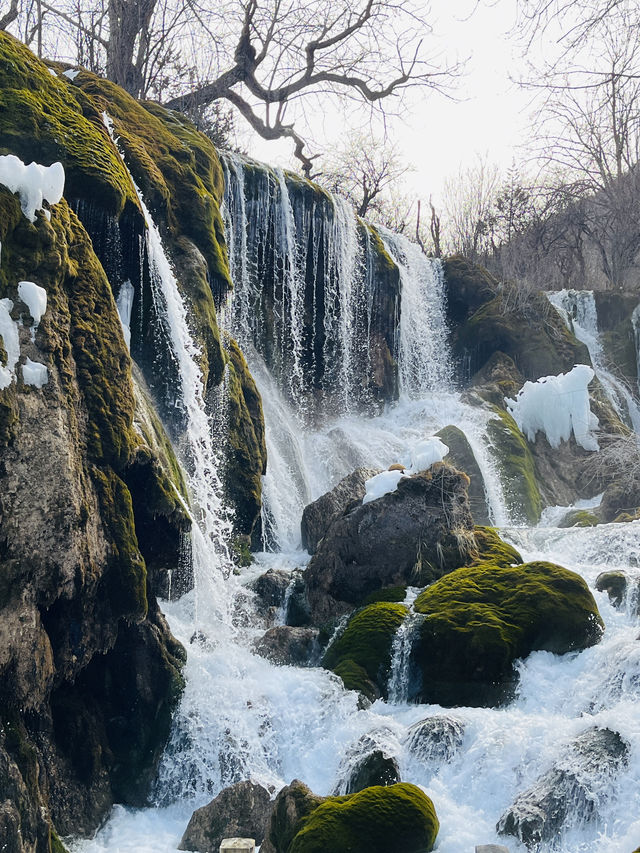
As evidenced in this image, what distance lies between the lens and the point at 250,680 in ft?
27.1

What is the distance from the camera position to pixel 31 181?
6.71 metres

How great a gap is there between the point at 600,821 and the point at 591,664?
2.26 meters

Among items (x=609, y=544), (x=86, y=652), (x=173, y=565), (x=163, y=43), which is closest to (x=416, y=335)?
(x=163, y=43)

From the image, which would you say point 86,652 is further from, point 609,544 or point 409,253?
point 409,253

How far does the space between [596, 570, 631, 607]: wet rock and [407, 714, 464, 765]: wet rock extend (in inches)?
112

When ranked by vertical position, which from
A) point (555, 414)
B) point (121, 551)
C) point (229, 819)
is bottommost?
point (229, 819)

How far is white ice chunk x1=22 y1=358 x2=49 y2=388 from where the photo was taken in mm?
6227

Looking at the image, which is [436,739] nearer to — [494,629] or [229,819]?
[494,629]

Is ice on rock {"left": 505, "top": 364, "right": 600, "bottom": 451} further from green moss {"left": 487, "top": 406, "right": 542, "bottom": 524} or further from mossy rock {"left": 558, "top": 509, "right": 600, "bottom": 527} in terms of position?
mossy rock {"left": 558, "top": 509, "right": 600, "bottom": 527}

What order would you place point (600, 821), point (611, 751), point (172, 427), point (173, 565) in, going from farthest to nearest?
point (172, 427) → point (173, 565) → point (611, 751) → point (600, 821)

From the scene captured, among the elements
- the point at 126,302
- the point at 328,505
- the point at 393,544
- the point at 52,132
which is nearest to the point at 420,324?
the point at 328,505

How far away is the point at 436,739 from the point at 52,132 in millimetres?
6640

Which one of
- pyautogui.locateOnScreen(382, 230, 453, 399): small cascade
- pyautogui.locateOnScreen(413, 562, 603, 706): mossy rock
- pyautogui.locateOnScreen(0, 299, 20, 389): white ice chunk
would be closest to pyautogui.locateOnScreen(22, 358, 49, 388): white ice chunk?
pyautogui.locateOnScreen(0, 299, 20, 389): white ice chunk

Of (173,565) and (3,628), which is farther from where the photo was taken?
(173,565)
